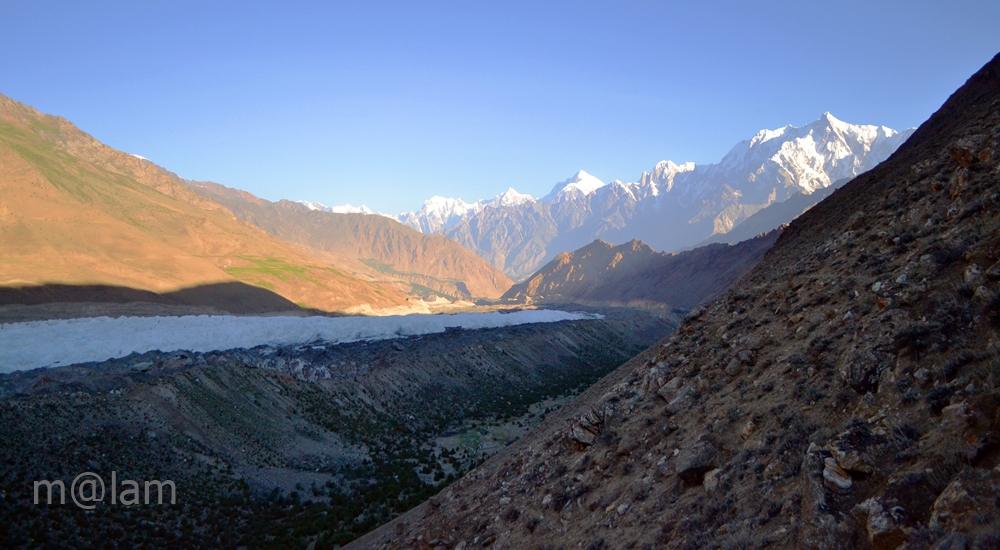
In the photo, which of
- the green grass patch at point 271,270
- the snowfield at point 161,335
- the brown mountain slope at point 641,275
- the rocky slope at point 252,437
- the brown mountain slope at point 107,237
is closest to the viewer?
the rocky slope at point 252,437

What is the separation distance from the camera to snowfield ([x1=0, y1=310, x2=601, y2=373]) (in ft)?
90.0

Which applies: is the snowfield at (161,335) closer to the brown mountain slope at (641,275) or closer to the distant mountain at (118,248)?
the distant mountain at (118,248)

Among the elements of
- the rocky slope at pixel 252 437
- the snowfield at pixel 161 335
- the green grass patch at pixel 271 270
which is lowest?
the rocky slope at pixel 252 437

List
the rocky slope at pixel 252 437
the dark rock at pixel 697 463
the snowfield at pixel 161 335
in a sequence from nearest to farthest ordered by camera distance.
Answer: the dark rock at pixel 697 463, the rocky slope at pixel 252 437, the snowfield at pixel 161 335

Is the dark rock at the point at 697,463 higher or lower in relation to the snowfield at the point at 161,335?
lower

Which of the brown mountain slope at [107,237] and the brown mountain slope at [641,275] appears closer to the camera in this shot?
the brown mountain slope at [107,237]

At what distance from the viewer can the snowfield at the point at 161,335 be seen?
27438 mm

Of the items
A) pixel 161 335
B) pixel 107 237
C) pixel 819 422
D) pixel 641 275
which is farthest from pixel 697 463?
pixel 641 275

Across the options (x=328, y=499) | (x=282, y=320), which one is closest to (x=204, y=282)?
(x=282, y=320)

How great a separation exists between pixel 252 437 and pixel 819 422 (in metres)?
20.4

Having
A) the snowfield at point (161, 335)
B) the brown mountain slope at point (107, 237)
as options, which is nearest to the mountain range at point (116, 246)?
the brown mountain slope at point (107, 237)

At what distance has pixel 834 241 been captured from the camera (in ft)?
44.9

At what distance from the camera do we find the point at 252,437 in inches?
810

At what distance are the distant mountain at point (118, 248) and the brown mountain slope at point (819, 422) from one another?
65.2 meters
